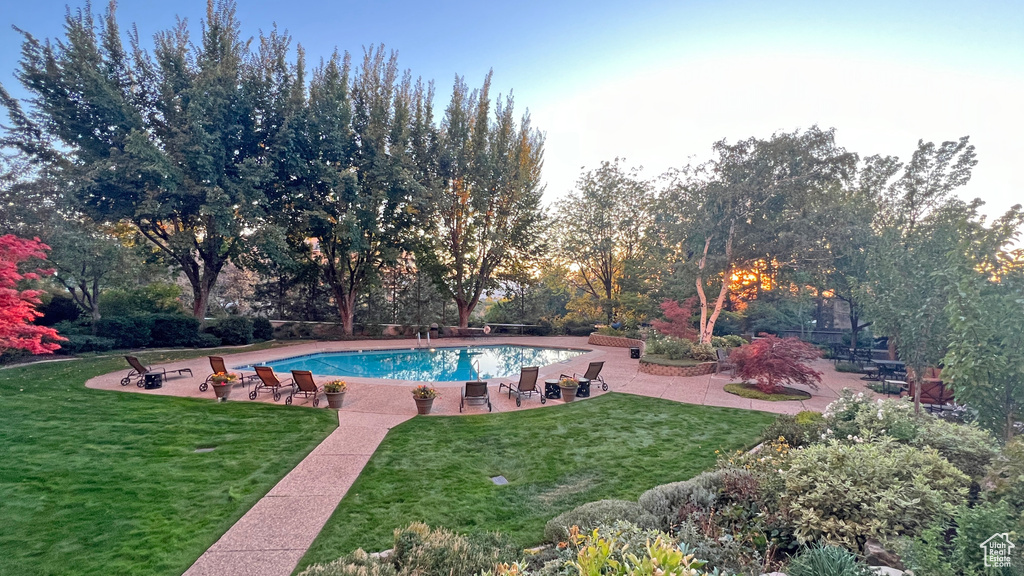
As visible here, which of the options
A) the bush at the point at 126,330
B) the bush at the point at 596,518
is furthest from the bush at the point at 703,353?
the bush at the point at 126,330

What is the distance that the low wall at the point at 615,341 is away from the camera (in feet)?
69.6

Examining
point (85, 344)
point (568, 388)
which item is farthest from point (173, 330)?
point (568, 388)

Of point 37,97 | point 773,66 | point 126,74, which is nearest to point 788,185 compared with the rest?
point 773,66

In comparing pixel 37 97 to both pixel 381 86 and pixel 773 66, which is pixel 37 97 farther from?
pixel 773 66

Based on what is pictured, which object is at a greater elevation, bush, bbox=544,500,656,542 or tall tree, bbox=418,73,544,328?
tall tree, bbox=418,73,544,328

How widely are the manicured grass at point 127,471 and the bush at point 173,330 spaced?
6411mm

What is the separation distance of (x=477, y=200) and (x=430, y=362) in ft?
34.6

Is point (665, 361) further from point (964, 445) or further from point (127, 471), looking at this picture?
point (127, 471)

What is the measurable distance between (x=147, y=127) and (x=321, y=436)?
1612 centimetres

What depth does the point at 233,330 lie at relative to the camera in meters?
17.7

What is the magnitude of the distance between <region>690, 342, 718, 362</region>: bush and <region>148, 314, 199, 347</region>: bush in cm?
1988

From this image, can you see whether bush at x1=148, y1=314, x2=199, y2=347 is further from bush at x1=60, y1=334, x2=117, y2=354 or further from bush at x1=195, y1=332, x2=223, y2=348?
bush at x1=60, y1=334, x2=117, y2=354

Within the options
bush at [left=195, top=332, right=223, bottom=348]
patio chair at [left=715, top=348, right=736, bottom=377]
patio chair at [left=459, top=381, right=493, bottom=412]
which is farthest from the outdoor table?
bush at [left=195, top=332, right=223, bottom=348]

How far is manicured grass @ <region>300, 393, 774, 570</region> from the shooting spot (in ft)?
14.4
